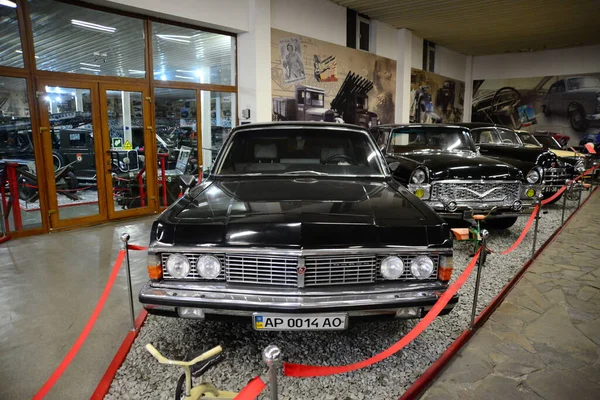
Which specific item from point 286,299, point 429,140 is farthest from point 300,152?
point 429,140

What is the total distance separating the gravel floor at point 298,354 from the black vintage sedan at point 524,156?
11.9 feet

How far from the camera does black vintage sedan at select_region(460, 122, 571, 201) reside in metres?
6.13

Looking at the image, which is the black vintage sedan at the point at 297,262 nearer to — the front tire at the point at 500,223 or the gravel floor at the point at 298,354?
the gravel floor at the point at 298,354

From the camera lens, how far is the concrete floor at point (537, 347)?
237cm

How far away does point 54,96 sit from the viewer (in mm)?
5816

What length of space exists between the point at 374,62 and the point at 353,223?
10.5 meters

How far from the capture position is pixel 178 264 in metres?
2.27

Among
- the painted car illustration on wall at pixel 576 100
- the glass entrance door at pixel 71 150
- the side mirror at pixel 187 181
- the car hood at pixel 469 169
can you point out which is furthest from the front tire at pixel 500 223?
the painted car illustration on wall at pixel 576 100

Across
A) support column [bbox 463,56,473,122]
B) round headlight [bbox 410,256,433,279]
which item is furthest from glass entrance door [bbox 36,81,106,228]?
support column [bbox 463,56,473,122]

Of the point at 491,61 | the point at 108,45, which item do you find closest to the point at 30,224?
the point at 108,45

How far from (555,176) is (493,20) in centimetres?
678

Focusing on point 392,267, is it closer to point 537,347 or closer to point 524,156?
point 537,347

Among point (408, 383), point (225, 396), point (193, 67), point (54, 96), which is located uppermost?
point (193, 67)

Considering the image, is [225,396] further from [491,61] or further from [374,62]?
[491,61]
